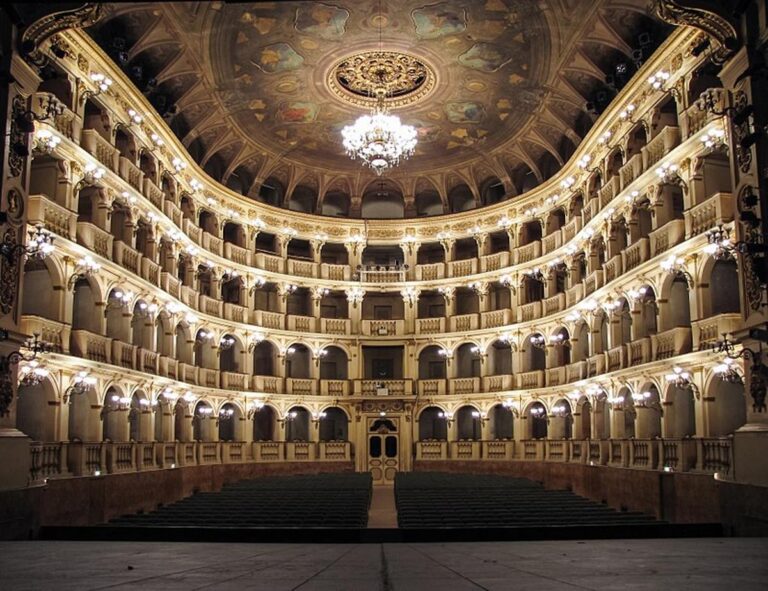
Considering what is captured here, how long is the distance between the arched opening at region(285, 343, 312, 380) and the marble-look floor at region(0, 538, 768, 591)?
106ft

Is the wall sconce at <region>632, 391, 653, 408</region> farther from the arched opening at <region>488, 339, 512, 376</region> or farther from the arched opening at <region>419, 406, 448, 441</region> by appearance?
the arched opening at <region>419, 406, 448, 441</region>

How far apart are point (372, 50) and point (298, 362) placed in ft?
68.2

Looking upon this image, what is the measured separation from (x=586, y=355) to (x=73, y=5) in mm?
27855

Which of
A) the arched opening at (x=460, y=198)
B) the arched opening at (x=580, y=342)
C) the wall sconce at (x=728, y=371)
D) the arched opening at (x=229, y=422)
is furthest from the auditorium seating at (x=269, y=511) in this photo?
the arched opening at (x=460, y=198)

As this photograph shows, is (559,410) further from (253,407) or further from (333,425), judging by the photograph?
(253,407)

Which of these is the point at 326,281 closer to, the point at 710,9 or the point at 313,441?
the point at 313,441

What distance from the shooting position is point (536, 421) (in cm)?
4241

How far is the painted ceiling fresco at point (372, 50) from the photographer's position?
91.0 feet

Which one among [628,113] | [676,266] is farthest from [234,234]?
[676,266]

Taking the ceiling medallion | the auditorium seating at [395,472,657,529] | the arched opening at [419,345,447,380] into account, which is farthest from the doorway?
the ceiling medallion

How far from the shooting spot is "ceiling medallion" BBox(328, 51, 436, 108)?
106 feet

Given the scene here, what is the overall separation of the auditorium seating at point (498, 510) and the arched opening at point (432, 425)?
1843cm

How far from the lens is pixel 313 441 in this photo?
141ft

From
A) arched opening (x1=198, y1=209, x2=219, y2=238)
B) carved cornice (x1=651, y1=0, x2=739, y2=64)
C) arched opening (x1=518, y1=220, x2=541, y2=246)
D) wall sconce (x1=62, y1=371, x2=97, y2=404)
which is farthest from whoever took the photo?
arched opening (x1=518, y1=220, x2=541, y2=246)
